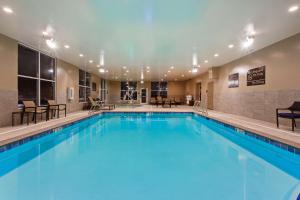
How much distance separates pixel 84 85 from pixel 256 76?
984 cm

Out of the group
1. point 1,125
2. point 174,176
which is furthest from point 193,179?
point 1,125

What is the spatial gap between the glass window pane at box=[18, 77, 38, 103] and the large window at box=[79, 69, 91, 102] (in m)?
4.61

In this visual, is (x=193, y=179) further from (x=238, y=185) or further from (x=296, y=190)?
(x=296, y=190)

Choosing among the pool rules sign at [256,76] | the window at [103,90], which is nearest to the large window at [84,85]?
the window at [103,90]

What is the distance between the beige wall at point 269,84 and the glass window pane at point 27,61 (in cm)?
826

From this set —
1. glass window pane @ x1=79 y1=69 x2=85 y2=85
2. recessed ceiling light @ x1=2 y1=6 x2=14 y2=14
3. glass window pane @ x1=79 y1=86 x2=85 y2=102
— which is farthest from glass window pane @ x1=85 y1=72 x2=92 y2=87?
recessed ceiling light @ x1=2 y1=6 x2=14 y2=14

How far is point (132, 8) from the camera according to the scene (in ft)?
11.8

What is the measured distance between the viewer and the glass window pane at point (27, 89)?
6.19 m

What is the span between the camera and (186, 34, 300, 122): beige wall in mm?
5359

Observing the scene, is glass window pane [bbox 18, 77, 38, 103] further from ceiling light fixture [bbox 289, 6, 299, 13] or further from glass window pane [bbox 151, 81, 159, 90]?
glass window pane [bbox 151, 81, 159, 90]

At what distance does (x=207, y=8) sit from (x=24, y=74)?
6.00 m

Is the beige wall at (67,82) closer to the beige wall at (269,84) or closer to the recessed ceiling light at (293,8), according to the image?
the beige wall at (269,84)

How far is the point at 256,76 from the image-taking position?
7121 mm

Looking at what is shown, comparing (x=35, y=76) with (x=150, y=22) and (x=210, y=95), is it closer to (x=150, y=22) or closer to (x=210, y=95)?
(x=150, y=22)
